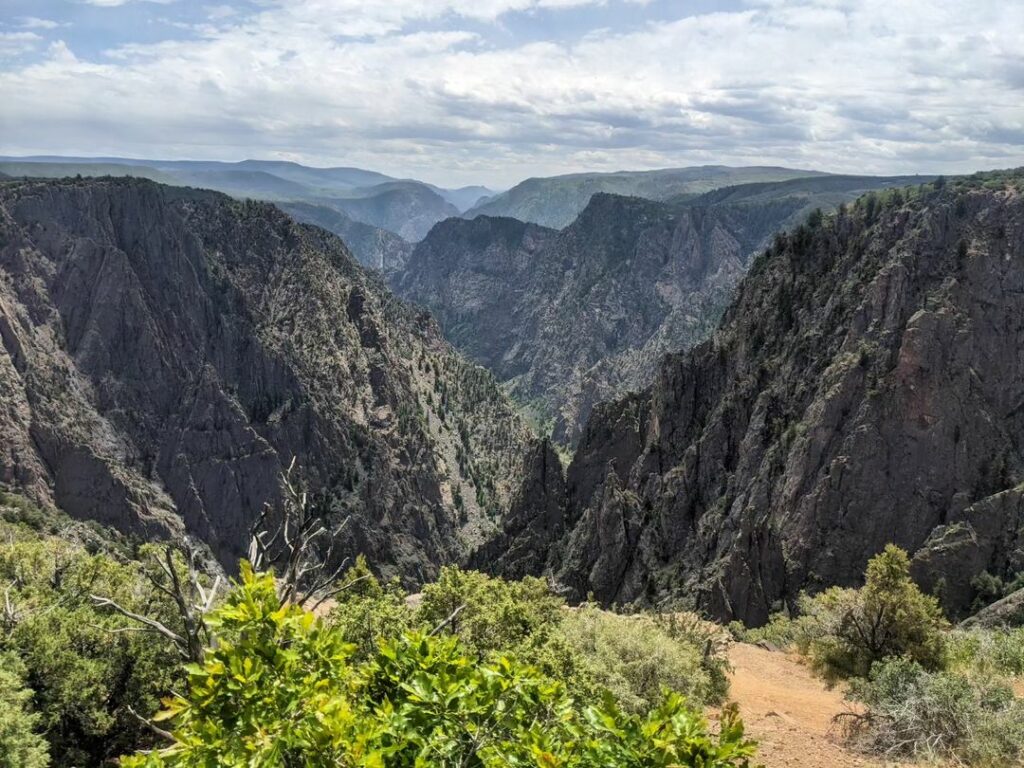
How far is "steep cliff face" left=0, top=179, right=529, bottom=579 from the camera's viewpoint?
123750 millimetres

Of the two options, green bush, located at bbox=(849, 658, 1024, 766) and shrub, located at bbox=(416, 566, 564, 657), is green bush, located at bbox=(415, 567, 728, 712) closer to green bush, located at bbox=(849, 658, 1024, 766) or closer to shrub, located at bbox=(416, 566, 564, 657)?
shrub, located at bbox=(416, 566, 564, 657)

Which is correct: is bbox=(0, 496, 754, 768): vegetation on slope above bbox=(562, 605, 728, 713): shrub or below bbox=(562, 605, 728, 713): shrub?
above

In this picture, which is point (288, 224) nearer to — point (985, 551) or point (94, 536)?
point (94, 536)

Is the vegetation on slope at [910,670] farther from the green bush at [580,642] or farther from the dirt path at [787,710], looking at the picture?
the green bush at [580,642]

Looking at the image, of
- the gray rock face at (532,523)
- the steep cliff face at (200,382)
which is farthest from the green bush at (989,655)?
the steep cliff face at (200,382)

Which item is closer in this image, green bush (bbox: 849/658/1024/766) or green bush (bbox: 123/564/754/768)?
green bush (bbox: 123/564/754/768)

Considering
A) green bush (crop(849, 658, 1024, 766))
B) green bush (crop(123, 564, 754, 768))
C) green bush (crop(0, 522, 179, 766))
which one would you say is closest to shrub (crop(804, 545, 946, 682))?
green bush (crop(849, 658, 1024, 766))

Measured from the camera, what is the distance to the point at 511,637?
2153 centimetres

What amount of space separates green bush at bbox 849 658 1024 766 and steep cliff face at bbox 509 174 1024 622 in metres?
44.7

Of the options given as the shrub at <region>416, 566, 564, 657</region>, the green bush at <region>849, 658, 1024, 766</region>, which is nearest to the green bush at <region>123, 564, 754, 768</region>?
the shrub at <region>416, 566, 564, 657</region>

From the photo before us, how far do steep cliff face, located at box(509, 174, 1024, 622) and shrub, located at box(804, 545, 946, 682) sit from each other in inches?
1374

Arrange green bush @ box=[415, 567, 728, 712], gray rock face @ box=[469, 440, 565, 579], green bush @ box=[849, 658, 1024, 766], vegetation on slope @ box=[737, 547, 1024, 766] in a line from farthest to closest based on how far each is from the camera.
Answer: gray rock face @ box=[469, 440, 565, 579]
vegetation on slope @ box=[737, 547, 1024, 766]
green bush @ box=[415, 567, 728, 712]
green bush @ box=[849, 658, 1024, 766]

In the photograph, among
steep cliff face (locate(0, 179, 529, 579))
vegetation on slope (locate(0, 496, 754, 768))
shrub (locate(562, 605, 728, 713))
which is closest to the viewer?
vegetation on slope (locate(0, 496, 754, 768))

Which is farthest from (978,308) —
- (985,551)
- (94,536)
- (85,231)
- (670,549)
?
(85,231)
